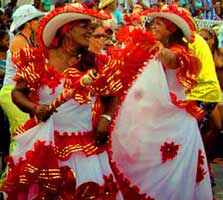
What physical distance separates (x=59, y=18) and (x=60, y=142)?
2.63ft

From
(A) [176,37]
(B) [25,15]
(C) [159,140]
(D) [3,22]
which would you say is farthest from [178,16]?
(D) [3,22]

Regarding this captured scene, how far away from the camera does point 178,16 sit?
5.77 metres

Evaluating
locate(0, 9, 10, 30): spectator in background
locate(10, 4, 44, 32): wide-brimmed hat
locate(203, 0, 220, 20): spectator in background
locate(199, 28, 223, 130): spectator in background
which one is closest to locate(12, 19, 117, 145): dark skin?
locate(10, 4, 44, 32): wide-brimmed hat

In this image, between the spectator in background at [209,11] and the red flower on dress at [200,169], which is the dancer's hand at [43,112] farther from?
the spectator in background at [209,11]

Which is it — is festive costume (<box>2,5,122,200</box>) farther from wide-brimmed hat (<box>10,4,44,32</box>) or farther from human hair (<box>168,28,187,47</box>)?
wide-brimmed hat (<box>10,4,44,32</box>)

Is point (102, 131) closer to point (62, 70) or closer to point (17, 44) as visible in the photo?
point (62, 70)

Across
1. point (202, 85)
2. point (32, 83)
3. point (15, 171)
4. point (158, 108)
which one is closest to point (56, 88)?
point (32, 83)

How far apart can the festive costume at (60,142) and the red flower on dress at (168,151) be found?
81cm

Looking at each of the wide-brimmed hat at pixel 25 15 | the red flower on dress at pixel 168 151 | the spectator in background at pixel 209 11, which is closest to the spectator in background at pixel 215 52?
the wide-brimmed hat at pixel 25 15

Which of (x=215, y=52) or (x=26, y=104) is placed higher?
(x=26, y=104)

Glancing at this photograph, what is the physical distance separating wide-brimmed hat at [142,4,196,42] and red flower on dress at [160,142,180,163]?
859 mm

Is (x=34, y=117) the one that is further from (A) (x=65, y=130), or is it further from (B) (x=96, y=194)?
(B) (x=96, y=194)

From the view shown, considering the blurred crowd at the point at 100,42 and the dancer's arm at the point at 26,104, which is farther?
the blurred crowd at the point at 100,42

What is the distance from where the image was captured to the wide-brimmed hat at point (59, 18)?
4.88 m
